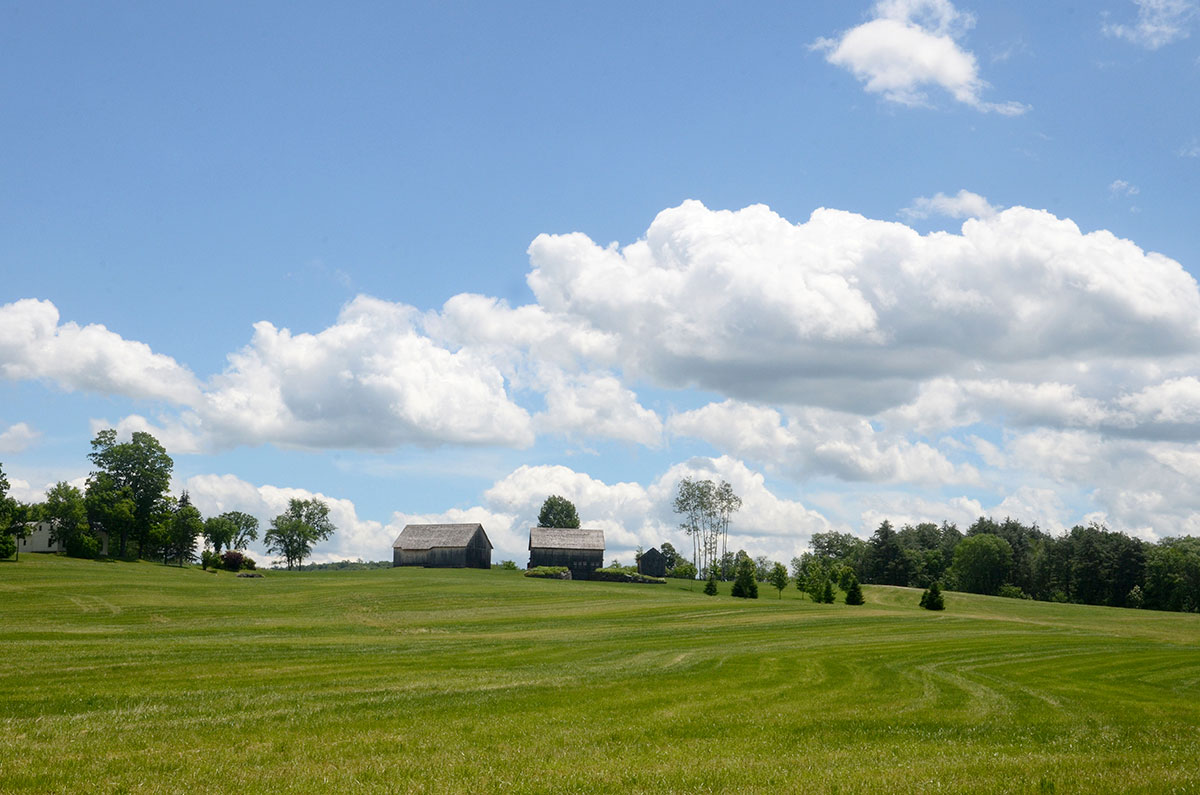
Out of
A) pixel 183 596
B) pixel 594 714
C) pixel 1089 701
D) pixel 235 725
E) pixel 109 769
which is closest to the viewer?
pixel 109 769

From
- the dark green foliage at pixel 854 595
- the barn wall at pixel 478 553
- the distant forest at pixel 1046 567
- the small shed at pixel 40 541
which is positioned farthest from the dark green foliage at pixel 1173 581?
the small shed at pixel 40 541

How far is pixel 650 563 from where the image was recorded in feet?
406

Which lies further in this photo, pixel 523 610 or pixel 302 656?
pixel 523 610

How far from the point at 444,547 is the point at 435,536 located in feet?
8.94

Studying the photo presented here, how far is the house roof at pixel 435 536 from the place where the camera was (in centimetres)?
11912

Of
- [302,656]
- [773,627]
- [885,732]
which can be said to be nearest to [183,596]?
[302,656]

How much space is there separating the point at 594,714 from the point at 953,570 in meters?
135

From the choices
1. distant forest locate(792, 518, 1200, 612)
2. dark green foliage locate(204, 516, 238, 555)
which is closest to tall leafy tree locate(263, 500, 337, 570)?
dark green foliage locate(204, 516, 238, 555)

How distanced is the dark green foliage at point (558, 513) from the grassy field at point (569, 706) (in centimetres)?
10340

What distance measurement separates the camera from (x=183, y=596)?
184 feet

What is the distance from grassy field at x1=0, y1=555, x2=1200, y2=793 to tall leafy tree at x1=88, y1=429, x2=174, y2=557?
2093 inches

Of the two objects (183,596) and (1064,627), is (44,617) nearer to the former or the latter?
(183,596)

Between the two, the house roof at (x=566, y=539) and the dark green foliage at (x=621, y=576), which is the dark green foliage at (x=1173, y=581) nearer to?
the dark green foliage at (x=621, y=576)

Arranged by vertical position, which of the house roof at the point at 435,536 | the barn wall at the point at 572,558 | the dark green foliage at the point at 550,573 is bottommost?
the dark green foliage at the point at 550,573
